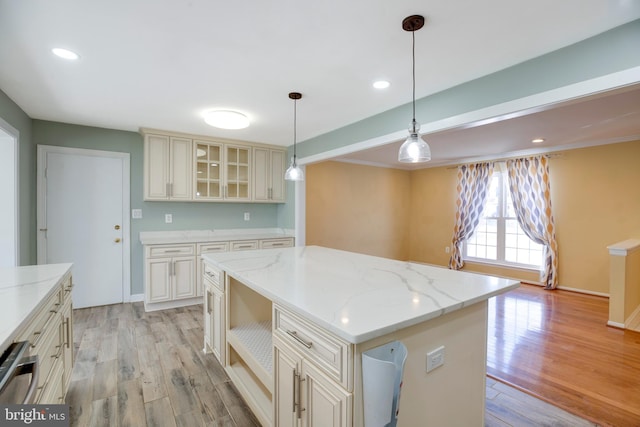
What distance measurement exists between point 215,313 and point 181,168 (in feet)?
→ 8.22

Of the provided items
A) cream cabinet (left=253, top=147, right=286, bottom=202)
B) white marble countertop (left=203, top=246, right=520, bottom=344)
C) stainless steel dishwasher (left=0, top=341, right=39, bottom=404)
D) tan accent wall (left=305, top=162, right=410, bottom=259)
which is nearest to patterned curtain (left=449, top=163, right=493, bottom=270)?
tan accent wall (left=305, top=162, right=410, bottom=259)

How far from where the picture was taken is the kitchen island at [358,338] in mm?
1070

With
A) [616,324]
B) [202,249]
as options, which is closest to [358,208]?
[202,249]

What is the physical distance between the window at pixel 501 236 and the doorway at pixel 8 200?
681 centimetres

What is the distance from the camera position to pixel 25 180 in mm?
3207

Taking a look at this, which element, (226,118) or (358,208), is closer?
(226,118)

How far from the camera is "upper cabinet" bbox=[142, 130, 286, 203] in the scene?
3.93m

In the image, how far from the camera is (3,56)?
2.07 meters

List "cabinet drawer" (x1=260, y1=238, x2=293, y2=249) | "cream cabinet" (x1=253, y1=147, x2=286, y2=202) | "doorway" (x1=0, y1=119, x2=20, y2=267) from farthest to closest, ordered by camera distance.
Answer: "cream cabinet" (x1=253, y1=147, x2=286, y2=202) < "cabinet drawer" (x1=260, y1=238, x2=293, y2=249) < "doorway" (x1=0, y1=119, x2=20, y2=267)

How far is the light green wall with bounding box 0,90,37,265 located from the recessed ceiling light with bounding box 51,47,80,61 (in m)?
1.22

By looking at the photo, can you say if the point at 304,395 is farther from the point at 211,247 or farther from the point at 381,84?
the point at 211,247

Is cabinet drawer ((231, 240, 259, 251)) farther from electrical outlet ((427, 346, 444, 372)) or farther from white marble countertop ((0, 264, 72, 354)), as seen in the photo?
electrical outlet ((427, 346, 444, 372))

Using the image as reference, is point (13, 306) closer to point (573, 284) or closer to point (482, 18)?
point (482, 18)

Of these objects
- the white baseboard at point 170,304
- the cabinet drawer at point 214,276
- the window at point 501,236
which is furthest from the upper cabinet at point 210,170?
the window at point 501,236
